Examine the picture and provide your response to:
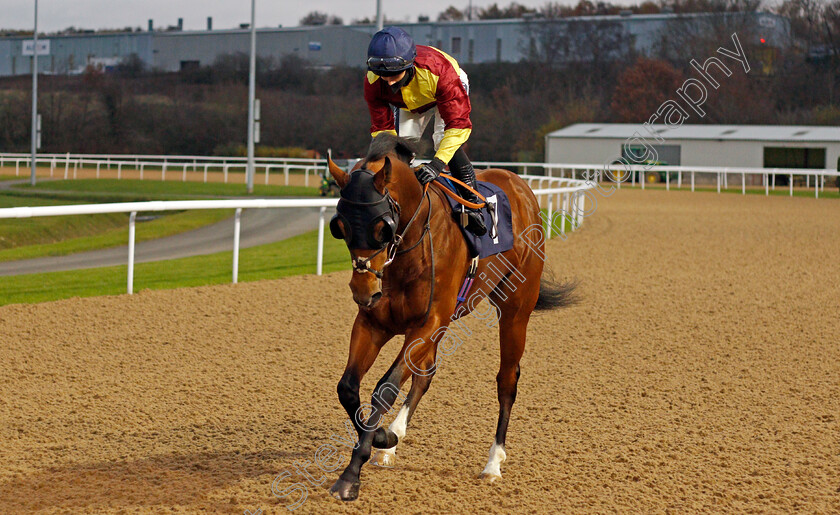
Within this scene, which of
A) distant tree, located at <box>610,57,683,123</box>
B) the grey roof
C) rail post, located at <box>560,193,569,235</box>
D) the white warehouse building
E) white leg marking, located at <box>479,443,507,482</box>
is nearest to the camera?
white leg marking, located at <box>479,443,507,482</box>

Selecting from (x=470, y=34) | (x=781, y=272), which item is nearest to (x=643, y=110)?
(x=470, y=34)

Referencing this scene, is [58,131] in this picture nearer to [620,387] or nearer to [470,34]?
[470,34]

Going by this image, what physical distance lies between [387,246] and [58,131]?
45.5 m

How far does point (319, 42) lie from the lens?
62.8 metres

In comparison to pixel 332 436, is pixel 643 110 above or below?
above

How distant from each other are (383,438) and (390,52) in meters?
1.72

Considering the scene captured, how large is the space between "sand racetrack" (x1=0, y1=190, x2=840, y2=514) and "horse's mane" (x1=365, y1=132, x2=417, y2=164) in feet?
4.81

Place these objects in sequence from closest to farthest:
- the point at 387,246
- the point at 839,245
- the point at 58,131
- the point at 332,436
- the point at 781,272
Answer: the point at 387,246 → the point at 332,436 → the point at 781,272 → the point at 839,245 → the point at 58,131

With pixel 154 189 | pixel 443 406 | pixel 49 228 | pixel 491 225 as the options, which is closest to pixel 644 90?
pixel 154 189

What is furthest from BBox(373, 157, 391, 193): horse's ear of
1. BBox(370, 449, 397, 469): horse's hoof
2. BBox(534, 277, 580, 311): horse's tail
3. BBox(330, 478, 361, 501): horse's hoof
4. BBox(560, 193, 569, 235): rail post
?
BBox(560, 193, 569, 235): rail post

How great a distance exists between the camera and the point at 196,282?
10273 millimetres

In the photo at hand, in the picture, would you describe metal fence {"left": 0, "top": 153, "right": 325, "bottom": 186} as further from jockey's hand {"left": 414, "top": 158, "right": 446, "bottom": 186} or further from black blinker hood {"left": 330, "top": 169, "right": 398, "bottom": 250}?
black blinker hood {"left": 330, "top": 169, "right": 398, "bottom": 250}

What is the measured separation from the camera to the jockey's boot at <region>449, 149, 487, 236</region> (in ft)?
14.5

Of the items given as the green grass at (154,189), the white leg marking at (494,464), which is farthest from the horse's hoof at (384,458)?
the green grass at (154,189)
